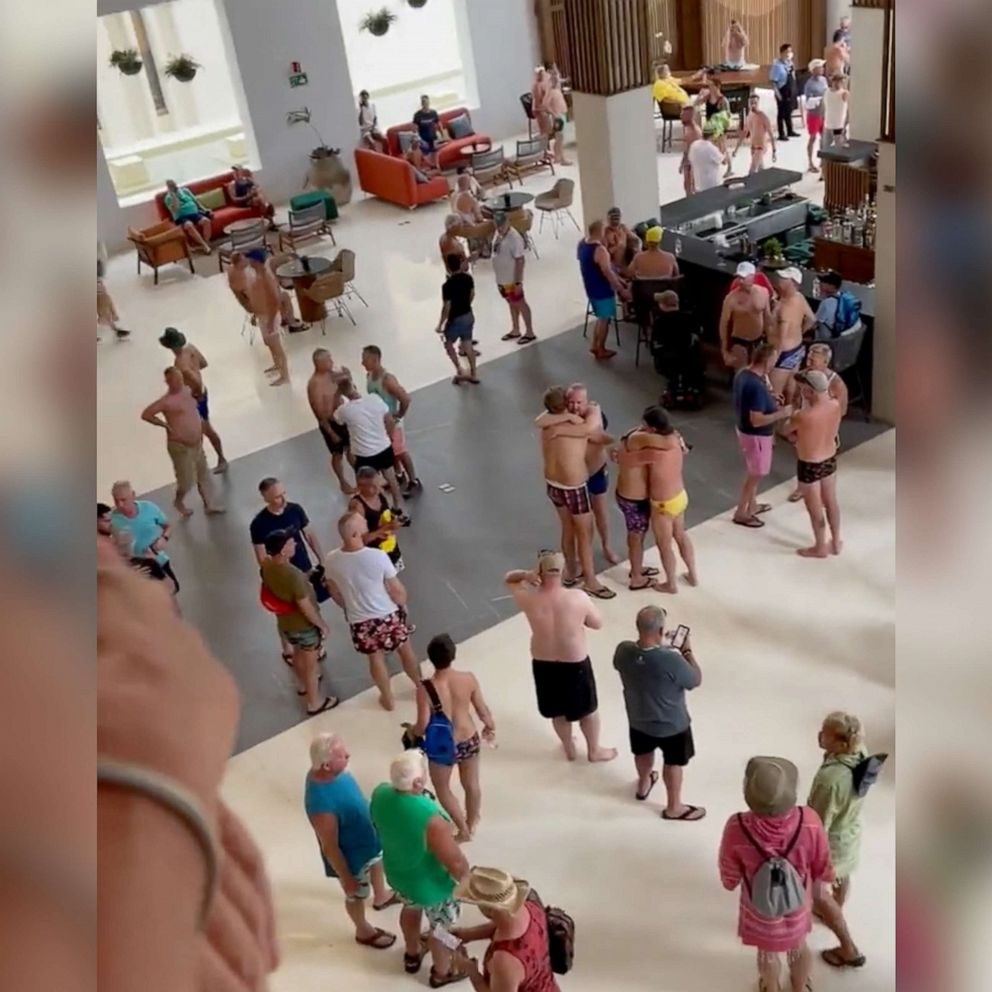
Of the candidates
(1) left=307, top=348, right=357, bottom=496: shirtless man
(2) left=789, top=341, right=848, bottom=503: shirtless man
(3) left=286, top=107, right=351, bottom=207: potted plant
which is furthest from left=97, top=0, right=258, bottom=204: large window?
(2) left=789, top=341, right=848, bottom=503: shirtless man

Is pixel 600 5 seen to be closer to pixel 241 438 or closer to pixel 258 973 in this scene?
pixel 241 438

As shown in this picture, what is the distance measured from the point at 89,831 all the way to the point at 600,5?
35.2 ft

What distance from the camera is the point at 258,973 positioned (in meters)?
0.79

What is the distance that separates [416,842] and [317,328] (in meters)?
8.75

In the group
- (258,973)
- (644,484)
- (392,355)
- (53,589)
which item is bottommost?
(392,355)

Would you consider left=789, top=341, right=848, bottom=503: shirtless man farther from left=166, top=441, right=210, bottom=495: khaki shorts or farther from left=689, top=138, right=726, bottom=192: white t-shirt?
left=689, top=138, right=726, bottom=192: white t-shirt

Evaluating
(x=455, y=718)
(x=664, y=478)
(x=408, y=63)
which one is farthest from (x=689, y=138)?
(x=455, y=718)

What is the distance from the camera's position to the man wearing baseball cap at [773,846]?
3.84 meters

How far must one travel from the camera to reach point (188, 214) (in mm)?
14984

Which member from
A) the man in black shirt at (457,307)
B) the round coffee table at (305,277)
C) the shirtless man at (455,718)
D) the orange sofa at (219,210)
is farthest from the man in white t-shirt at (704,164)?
the shirtless man at (455,718)

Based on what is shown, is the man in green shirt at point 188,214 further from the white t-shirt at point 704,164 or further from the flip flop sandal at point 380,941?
the flip flop sandal at point 380,941

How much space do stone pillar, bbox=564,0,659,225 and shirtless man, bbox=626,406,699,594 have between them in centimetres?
499

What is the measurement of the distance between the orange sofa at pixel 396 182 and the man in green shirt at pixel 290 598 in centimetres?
1063

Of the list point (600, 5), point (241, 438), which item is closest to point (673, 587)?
point (241, 438)
